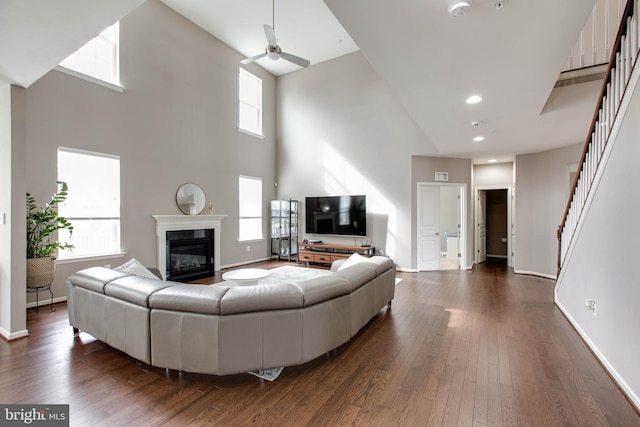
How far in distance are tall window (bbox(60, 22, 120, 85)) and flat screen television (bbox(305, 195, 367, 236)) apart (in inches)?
185

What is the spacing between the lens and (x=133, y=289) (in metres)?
2.37

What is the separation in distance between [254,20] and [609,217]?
21.6 ft

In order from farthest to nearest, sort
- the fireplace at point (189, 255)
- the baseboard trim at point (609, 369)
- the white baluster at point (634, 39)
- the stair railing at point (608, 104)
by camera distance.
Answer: the fireplace at point (189, 255)
the stair railing at point (608, 104)
the white baluster at point (634, 39)
the baseboard trim at point (609, 369)

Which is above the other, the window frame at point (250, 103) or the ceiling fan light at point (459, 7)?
the window frame at point (250, 103)

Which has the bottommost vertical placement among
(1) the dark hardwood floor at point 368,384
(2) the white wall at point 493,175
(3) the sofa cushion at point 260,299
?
(1) the dark hardwood floor at point 368,384

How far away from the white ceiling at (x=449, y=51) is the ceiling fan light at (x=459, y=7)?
2.7 inches

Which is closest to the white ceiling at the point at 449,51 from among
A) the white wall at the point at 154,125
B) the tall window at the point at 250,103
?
the white wall at the point at 154,125

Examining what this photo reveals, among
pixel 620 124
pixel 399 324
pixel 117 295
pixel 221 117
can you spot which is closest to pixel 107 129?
pixel 221 117

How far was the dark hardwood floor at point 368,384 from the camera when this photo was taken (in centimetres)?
187

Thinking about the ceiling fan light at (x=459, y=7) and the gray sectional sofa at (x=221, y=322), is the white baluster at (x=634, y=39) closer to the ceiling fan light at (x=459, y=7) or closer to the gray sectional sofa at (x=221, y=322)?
the ceiling fan light at (x=459, y=7)

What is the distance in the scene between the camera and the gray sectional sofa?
2.11 metres

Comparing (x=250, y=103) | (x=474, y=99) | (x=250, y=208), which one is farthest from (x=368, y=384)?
(x=250, y=103)

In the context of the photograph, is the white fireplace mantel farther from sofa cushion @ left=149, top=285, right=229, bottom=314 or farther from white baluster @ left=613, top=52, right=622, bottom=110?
white baluster @ left=613, top=52, right=622, bottom=110

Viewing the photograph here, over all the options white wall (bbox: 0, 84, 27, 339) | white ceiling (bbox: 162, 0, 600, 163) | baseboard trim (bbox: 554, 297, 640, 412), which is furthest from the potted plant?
baseboard trim (bbox: 554, 297, 640, 412)
